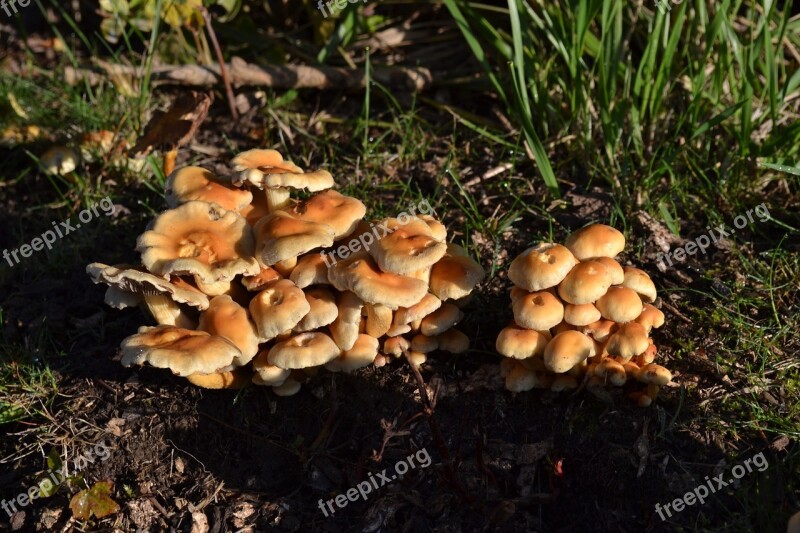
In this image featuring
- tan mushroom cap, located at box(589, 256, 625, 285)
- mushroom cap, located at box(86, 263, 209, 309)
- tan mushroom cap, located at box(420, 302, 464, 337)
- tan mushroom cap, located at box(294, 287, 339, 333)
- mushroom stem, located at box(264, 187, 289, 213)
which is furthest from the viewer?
mushroom stem, located at box(264, 187, 289, 213)

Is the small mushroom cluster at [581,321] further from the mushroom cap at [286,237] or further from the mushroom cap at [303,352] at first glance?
the mushroom cap at [286,237]

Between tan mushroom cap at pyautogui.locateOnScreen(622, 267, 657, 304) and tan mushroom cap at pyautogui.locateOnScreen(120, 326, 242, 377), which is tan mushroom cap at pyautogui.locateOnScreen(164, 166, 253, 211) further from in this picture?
tan mushroom cap at pyautogui.locateOnScreen(622, 267, 657, 304)

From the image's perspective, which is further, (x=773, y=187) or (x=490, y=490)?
(x=773, y=187)

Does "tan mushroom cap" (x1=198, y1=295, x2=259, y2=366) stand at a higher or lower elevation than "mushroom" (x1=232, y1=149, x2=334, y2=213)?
lower

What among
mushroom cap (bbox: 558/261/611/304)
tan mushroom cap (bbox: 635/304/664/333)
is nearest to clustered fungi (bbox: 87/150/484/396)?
mushroom cap (bbox: 558/261/611/304)

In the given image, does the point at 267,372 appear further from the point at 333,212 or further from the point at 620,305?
the point at 620,305

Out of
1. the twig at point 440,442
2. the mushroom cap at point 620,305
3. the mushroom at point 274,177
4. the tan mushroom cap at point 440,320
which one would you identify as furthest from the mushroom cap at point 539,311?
the mushroom at point 274,177

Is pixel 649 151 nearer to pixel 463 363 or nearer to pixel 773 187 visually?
pixel 773 187

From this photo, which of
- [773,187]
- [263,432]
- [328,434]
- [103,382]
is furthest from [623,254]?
[103,382]
